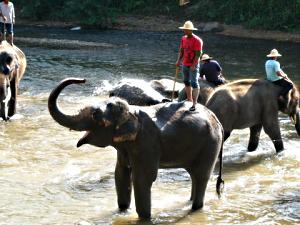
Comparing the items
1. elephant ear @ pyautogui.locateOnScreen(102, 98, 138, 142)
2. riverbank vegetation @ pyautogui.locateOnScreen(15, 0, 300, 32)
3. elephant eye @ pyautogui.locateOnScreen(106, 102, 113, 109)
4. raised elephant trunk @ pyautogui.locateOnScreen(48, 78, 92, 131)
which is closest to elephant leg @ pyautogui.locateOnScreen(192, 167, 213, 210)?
elephant ear @ pyautogui.locateOnScreen(102, 98, 138, 142)

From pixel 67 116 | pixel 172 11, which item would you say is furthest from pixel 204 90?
pixel 172 11

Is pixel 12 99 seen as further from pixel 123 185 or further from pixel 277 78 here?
pixel 123 185

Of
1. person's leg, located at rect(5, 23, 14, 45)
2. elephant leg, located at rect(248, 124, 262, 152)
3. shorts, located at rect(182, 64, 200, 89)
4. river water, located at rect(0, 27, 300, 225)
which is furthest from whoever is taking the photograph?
person's leg, located at rect(5, 23, 14, 45)

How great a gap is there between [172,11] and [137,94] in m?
22.9

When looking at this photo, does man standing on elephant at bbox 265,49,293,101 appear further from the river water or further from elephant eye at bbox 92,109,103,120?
elephant eye at bbox 92,109,103,120

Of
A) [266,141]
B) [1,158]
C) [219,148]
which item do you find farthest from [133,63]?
[219,148]

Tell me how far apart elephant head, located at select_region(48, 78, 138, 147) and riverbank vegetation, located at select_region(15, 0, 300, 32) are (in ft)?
71.8

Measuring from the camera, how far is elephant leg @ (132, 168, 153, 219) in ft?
22.2

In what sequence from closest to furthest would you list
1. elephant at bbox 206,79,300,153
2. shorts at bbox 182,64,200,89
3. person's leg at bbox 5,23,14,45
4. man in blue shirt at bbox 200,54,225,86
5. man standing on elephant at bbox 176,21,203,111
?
man standing on elephant at bbox 176,21,203,111
shorts at bbox 182,64,200,89
elephant at bbox 206,79,300,153
man in blue shirt at bbox 200,54,225,86
person's leg at bbox 5,23,14,45

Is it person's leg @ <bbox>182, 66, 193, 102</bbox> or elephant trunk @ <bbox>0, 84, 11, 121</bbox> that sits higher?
person's leg @ <bbox>182, 66, 193, 102</bbox>

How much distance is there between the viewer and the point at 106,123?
6461mm

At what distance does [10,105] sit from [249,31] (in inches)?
696

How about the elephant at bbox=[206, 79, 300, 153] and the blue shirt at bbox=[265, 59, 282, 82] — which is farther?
the blue shirt at bbox=[265, 59, 282, 82]

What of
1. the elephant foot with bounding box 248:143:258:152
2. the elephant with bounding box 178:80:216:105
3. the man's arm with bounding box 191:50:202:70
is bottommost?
the elephant foot with bounding box 248:143:258:152
